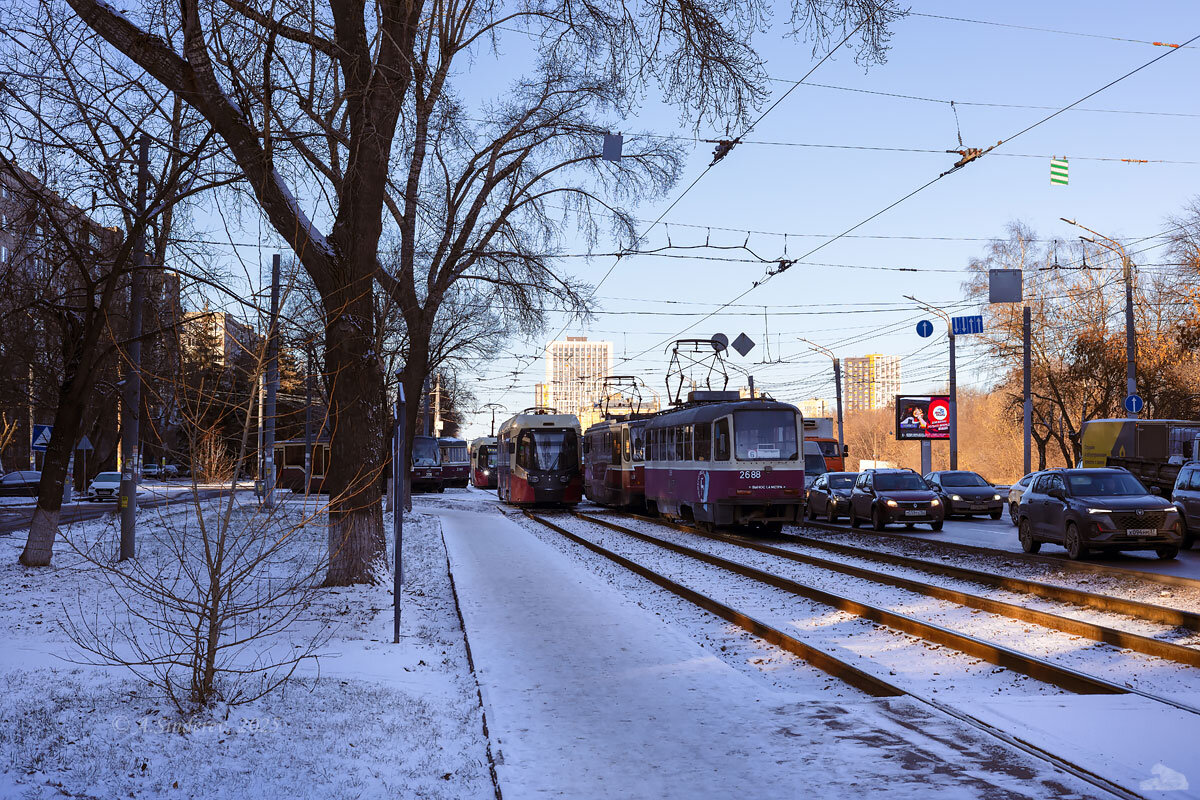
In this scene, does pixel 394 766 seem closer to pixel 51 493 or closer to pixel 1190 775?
pixel 1190 775

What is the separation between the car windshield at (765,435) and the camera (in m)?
23.6

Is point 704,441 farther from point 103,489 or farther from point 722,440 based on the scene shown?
point 103,489

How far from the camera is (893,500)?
1012 inches

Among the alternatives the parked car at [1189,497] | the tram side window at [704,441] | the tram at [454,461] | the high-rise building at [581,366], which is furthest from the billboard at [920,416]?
the high-rise building at [581,366]

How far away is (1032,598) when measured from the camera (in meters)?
13.5

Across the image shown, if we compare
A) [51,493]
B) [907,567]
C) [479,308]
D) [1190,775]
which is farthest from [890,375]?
[1190,775]

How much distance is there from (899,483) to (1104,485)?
9120 millimetres

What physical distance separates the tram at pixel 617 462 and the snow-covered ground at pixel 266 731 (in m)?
23.3

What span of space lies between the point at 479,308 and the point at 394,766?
2449 centimetres

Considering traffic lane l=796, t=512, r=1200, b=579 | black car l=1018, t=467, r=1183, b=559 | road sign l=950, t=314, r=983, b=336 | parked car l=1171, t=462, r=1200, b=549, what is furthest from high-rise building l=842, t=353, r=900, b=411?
black car l=1018, t=467, r=1183, b=559

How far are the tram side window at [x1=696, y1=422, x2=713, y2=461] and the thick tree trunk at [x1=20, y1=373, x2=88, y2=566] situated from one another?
43.3ft

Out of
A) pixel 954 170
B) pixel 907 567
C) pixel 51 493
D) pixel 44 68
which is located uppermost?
pixel 954 170

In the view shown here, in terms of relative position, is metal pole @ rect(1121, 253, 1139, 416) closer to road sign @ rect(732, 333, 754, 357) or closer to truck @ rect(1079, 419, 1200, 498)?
truck @ rect(1079, 419, 1200, 498)

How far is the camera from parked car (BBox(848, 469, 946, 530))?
83.7 feet
